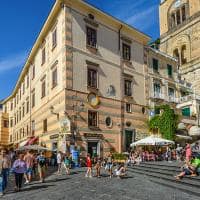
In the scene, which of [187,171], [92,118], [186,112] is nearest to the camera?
[187,171]

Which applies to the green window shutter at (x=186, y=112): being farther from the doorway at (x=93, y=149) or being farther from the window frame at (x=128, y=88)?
the doorway at (x=93, y=149)

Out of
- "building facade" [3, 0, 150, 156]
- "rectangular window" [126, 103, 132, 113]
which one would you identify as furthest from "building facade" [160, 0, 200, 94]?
"rectangular window" [126, 103, 132, 113]

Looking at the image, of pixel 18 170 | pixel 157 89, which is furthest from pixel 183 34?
pixel 18 170

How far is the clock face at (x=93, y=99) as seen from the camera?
24.6 m

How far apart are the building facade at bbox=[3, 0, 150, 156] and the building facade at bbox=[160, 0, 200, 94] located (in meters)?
14.0

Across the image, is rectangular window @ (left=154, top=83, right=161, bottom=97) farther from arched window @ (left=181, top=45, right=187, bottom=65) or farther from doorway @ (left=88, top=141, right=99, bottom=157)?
arched window @ (left=181, top=45, right=187, bottom=65)

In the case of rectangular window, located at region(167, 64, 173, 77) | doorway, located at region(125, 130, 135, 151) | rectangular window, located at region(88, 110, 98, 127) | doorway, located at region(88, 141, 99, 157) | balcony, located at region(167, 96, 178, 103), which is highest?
rectangular window, located at region(167, 64, 173, 77)

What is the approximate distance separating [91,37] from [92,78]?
11.6 ft

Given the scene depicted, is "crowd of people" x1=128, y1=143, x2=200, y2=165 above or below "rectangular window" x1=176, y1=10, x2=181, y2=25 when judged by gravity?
below

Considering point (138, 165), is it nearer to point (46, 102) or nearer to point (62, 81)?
point (62, 81)

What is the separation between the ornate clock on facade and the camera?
80.8 feet

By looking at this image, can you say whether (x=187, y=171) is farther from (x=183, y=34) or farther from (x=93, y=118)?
(x=183, y=34)

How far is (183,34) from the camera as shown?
4541 centimetres

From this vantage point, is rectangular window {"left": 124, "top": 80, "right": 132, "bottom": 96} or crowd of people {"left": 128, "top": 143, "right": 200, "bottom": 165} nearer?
crowd of people {"left": 128, "top": 143, "right": 200, "bottom": 165}
